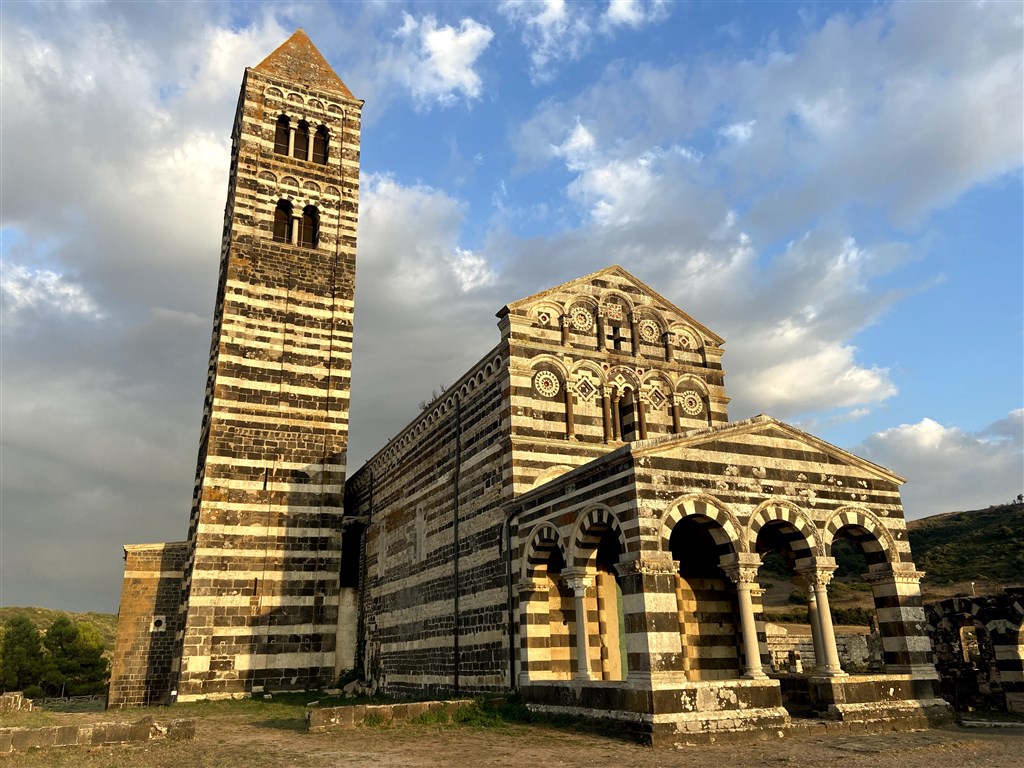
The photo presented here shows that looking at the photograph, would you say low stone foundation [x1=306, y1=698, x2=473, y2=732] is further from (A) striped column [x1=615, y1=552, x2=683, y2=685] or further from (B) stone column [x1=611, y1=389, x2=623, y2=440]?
(B) stone column [x1=611, y1=389, x2=623, y2=440]

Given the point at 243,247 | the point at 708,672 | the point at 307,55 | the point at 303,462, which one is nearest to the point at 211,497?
the point at 303,462

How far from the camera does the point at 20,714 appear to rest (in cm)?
1942

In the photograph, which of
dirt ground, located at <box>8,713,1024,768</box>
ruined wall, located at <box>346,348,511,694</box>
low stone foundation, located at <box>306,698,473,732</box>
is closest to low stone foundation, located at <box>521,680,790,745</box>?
dirt ground, located at <box>8,713,1024,768</box>

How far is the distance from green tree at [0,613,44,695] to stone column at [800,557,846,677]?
46.8 m

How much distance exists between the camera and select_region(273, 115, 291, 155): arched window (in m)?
30.4

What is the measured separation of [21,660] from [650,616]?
46.3 m

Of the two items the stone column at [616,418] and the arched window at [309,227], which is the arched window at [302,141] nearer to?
the arched window at [309,227]

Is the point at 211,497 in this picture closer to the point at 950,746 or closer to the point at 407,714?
the point at 407,714

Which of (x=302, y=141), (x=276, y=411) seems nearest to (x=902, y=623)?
(x=276, y=411)

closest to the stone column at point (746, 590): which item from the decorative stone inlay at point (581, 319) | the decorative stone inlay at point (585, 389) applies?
the decorative stone inlay at point (585, 389)

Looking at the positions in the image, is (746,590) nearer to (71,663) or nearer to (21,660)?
(71,663)

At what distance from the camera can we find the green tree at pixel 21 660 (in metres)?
42.7

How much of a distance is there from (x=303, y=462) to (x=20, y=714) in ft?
36.3

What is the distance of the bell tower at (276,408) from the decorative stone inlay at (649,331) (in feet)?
42.3
